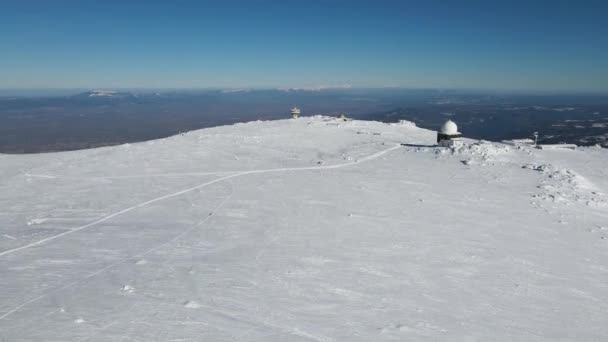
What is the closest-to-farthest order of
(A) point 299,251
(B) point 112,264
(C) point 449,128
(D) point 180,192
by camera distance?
(B) point 112,264, (A) point 299,251, (D) point 180,192, (C) point 449,128

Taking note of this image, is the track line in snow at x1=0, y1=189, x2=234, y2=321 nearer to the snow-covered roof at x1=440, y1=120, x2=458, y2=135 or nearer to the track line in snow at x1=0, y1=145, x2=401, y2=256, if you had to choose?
the track line in snow at x1=0, y1=145, x2=401, y2=256

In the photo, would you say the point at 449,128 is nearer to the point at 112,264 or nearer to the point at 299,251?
the point at 299,251

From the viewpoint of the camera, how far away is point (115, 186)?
20016mm

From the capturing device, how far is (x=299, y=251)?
38.5ft

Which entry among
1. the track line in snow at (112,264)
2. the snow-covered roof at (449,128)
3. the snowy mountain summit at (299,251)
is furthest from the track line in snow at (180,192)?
the snow-covered roof at (449,128)

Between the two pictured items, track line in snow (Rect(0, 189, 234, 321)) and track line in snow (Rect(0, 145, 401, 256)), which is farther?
track line in snow (Rect(0, 145, 401, 256))

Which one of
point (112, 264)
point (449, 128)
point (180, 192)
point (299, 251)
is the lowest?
point (299, 251)

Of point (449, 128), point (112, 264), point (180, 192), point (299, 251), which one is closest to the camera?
point (112, 264)

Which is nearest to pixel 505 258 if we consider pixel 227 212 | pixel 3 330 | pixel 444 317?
pixel 444 317

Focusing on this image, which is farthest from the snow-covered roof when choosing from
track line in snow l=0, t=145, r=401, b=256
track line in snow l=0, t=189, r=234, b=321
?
track line in snow l=0, t=189, r=234, b=321

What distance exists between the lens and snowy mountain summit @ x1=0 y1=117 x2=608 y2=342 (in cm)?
753

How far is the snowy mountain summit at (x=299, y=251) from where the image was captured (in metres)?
7.53

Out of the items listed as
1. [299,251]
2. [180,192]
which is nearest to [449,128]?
[180,192]

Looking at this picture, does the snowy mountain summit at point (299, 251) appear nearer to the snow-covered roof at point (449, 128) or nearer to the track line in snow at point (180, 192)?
the track line in snow at point (180, 192)
